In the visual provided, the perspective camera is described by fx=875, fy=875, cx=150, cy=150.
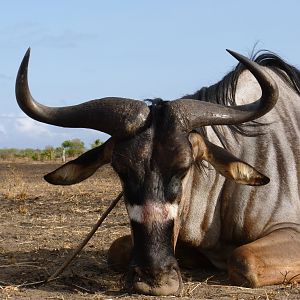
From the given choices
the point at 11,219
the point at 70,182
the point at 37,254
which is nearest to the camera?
the point at 70,182

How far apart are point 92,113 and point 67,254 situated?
7.95 feet

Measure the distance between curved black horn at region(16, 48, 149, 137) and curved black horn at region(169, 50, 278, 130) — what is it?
0.96 ft

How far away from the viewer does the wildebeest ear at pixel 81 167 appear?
6.78m

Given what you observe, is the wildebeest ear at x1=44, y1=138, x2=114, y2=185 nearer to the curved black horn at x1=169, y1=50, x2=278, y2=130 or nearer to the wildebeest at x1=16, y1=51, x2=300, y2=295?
the wildebeest at x1=16, y1=51, x2=300, y2=295

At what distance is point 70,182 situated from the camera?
698 cm

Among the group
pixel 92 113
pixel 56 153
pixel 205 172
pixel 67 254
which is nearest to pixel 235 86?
pixel 205 172

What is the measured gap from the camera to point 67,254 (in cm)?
864

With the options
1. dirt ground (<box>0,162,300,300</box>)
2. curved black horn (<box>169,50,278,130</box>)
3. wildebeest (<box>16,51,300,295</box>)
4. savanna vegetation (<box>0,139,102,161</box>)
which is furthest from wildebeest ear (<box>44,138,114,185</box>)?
savanna vegetation (<box>0,139,102,161</box>)

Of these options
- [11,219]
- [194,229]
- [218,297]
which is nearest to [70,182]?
[194,229]

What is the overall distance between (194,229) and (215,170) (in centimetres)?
52

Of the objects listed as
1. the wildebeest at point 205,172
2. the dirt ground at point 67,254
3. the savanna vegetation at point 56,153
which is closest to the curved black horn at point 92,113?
the wildebeest at point 205,172

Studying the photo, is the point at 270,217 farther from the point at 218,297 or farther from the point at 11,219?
the point at 11,219

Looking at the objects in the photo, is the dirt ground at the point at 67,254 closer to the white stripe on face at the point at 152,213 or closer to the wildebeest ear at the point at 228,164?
the white stripe on face at the point at 152,213

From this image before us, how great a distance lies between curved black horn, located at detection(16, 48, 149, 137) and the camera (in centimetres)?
638
